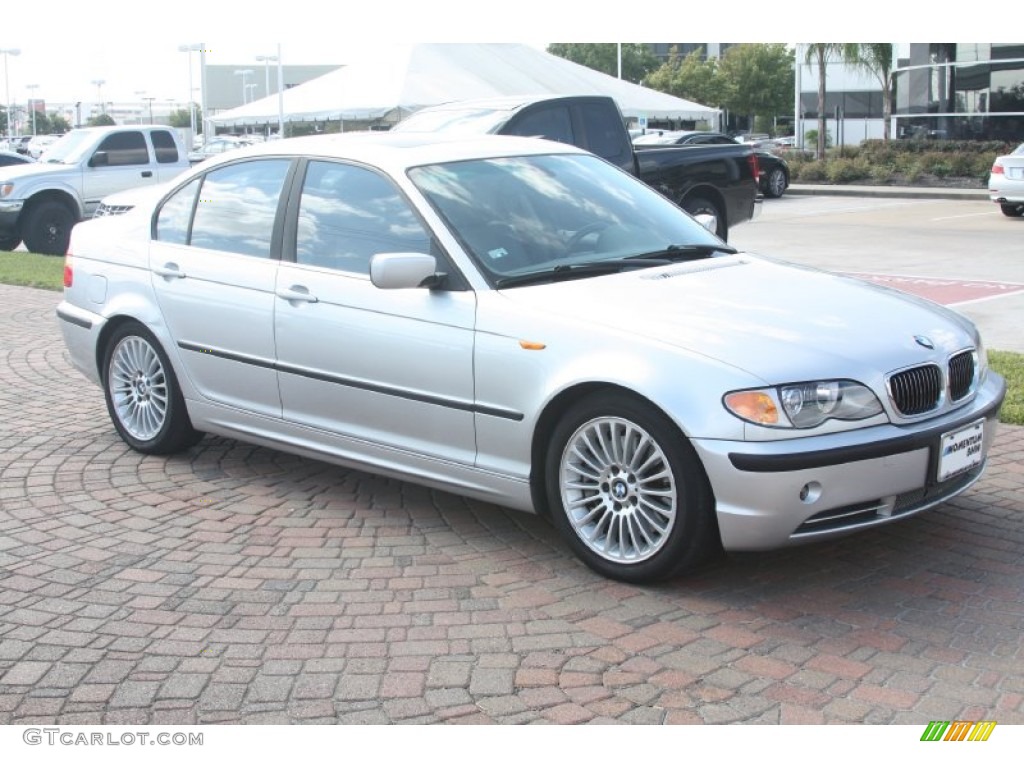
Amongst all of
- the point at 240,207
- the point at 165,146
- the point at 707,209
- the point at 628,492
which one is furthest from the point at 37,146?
the point at 628,492

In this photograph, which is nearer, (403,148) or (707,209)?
(403,148)

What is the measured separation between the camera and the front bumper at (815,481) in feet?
14.6

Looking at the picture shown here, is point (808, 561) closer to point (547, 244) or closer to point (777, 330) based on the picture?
point (777, 330)

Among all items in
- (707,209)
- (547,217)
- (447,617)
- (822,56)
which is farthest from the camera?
(822,56)

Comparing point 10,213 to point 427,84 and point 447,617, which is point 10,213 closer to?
point 427,84

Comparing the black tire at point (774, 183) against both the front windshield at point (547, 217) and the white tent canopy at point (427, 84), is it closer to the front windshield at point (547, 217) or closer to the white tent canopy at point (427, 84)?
the white tent canopy at point (427, 84)

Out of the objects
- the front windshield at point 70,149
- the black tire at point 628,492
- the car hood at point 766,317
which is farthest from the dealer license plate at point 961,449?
the front windshield at point 70,149

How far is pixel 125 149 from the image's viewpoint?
20.2 meters

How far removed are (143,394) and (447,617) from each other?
2.95 meters

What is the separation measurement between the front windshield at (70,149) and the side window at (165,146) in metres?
1.02

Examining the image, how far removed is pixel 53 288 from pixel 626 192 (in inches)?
379

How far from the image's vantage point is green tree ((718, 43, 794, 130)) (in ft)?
255

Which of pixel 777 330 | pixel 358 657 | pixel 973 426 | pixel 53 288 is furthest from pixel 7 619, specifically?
pixel 53 288

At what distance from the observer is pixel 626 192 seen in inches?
243
